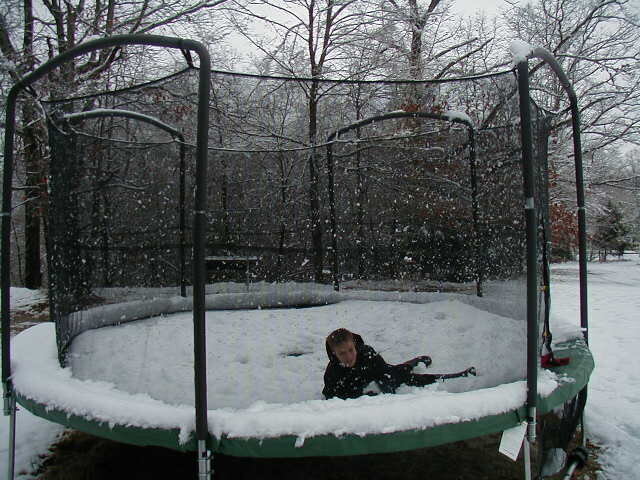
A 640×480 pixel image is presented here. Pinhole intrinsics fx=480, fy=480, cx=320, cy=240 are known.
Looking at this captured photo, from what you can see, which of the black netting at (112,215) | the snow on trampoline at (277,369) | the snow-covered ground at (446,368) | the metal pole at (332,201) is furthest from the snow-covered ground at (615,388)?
the black netting at (112,215)

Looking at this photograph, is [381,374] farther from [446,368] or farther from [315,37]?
[315,37]

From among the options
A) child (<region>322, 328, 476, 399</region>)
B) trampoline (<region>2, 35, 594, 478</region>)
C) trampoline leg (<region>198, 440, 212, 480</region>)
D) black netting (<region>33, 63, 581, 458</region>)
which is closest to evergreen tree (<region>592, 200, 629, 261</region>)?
black netting (<region>33, 63, 581, 458</region>)

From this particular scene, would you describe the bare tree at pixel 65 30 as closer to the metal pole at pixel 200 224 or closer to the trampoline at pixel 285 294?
the trampoline at pixel 285 294

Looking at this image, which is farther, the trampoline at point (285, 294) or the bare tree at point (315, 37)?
the bare tree at point (315, 37)

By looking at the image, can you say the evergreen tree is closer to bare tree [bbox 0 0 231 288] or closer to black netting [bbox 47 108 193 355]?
bare tree [bbox 0 0 231 288]

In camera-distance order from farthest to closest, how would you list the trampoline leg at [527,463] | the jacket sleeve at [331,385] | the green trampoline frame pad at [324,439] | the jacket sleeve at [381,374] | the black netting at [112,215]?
the black netting at [112,215]
the jacket sleeve at [381,374]
the jacket sleeve at [331,385]
the trampoline leg at [527,463]
the green trampoline frame pad at [324,439]

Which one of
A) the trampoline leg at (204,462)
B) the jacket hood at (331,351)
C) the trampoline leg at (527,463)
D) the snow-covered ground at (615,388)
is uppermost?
the jacket hood at (331,351)

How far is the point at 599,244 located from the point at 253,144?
60.9 feet

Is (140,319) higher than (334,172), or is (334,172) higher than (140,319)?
(334,172)

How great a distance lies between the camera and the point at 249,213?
401 cm

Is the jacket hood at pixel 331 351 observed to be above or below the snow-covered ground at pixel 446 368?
above

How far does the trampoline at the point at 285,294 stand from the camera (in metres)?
1.33

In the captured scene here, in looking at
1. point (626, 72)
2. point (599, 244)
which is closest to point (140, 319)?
point (626, 72)

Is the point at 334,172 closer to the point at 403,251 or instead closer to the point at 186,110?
the point at 403,251
